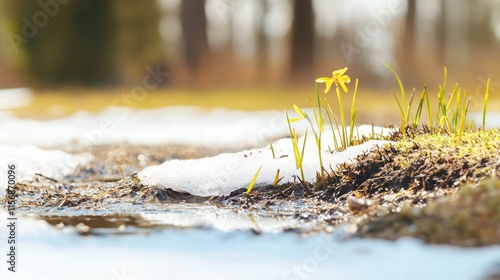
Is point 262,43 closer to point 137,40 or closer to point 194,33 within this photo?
point 137,40

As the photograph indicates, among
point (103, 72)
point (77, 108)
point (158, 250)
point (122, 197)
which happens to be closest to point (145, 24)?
point (103, 72)

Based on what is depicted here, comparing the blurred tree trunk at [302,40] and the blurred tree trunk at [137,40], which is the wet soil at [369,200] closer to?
the blurred tree trunk at [302,40]

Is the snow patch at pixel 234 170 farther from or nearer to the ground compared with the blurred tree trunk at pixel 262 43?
farther from the ground

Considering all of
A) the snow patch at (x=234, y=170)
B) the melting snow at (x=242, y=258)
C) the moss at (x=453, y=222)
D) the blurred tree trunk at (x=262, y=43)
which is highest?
the moss at (x=453, y=222)

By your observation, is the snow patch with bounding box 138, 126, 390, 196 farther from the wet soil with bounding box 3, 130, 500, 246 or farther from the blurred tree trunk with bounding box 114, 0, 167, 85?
the blurred tree trunk with bounding box 114, 0, 167, 85

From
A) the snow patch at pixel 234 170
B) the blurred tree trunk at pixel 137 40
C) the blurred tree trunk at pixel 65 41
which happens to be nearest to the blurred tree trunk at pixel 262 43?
the blurred tree trunk at pixel 137 40

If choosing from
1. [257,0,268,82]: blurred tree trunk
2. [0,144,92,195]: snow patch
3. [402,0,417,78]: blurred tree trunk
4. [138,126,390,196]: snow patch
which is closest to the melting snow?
[138,126,390,196]: snow patch

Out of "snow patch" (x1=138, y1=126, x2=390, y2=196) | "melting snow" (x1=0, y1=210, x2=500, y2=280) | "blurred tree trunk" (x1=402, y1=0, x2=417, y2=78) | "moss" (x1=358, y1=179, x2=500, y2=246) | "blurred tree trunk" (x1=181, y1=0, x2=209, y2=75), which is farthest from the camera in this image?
"blurred tree trunk" (x1=402, y1=0, x2=417, y2=78)
